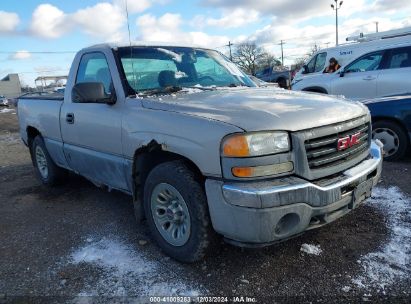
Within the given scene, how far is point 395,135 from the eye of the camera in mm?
5875

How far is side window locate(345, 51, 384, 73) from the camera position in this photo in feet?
28.4

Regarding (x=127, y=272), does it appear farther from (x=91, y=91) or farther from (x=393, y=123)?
(x=393, y=123)

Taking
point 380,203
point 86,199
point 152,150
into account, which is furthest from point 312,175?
point 86,199

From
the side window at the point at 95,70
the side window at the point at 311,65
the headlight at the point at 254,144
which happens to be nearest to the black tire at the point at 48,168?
the side window at the point at 95,70

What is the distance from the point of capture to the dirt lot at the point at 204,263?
2.85 m

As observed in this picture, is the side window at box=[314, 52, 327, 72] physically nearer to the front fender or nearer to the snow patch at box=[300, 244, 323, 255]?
the snow patch at box=[300, 244, 323, 255]

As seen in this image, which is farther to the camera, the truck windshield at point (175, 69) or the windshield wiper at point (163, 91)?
the truck windshield at point (175, 69)

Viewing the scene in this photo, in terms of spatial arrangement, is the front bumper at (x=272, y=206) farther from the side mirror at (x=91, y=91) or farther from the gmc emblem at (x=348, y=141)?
the side mirror at (x=91, y=91)

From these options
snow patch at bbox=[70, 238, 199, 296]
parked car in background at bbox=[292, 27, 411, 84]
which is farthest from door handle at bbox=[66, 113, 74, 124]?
parked car in background at bbox=[292, 27, 411, 84]

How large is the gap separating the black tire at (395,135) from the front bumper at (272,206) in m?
3.44

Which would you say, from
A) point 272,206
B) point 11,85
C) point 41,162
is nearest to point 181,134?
point 272,206

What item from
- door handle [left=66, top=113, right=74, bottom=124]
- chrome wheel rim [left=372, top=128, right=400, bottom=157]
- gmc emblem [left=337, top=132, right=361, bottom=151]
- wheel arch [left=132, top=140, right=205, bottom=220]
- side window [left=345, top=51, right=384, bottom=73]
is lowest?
chrome wheel rim [left=372, top=128, right=400, bottom=157]

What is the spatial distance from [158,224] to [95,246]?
734 millimetres

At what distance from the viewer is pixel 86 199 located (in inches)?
205
